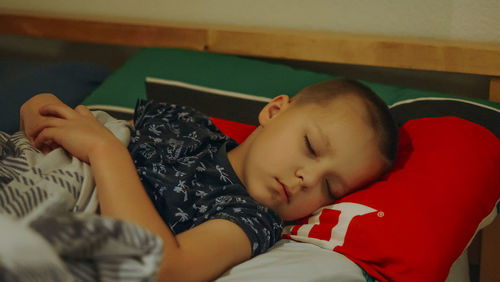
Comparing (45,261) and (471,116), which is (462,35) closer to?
(471,116)

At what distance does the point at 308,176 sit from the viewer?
876mm

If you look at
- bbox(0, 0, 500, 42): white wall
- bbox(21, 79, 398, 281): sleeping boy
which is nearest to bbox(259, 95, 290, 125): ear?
bbox(21, 79, 398, 281): sleeping boy

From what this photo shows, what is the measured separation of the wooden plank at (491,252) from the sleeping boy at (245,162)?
329mm

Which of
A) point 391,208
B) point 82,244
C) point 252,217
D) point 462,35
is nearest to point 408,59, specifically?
point 462,35

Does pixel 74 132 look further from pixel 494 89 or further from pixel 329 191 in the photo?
pixel 494 89

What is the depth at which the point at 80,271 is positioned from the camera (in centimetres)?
49

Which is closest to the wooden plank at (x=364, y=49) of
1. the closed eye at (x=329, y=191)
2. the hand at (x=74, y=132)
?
the closed eye at (x=329, y=191)

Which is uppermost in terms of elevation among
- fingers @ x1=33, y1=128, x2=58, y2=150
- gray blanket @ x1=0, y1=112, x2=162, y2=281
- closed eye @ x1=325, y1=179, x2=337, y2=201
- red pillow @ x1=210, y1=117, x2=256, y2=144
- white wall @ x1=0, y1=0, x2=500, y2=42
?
white wall @ x1=0, y1=0, x2=500, y2=42

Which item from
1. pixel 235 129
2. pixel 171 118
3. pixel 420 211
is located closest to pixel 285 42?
pixel 235 129

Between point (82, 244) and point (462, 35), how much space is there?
118 centimetres

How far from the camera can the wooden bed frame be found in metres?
1.20

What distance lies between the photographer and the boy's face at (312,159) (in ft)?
2.92

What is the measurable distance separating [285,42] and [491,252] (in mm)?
758

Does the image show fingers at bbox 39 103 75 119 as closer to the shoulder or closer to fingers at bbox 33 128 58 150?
fingers at bbox 33 128 58 150
